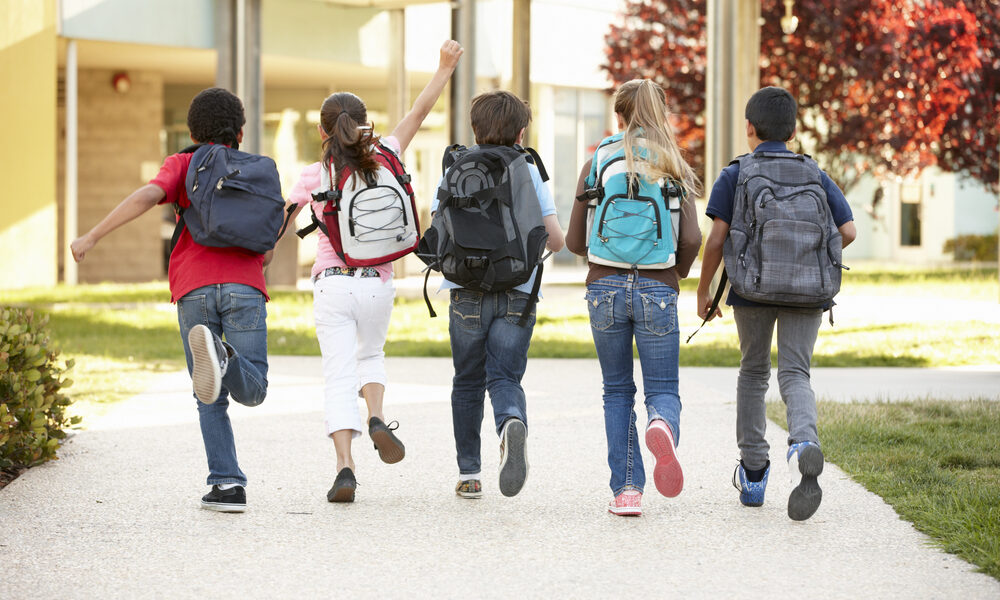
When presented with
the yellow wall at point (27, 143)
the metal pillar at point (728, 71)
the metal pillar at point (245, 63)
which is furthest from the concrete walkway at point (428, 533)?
the yellow wall at point (27, 143)

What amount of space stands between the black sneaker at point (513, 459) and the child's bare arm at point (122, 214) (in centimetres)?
163

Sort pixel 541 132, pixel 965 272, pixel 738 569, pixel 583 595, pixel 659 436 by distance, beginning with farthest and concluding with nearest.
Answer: pixel 541 132, pixel 965 272, pixel 659 436, pixel 738 569, pixel 583 595

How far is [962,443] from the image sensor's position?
6.77 meters

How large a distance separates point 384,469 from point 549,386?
10.3 feet

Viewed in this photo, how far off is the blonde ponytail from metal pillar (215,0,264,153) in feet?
45.4

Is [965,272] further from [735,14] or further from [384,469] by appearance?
[384,469]

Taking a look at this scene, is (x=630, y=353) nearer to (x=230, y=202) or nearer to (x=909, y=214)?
(x=230, y=202)

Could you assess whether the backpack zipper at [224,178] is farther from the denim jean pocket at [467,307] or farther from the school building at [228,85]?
the school building at [228,85]

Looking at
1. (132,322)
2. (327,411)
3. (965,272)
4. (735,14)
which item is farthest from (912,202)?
(327,411)

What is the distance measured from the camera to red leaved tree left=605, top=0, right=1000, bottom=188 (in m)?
21.8

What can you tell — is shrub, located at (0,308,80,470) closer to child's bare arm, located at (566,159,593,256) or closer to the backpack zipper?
the backpack zipper

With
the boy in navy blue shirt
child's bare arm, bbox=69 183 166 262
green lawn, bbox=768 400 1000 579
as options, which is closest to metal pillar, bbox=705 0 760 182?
green lawn, bbox=768 400 1000 579

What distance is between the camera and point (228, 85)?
747 inches

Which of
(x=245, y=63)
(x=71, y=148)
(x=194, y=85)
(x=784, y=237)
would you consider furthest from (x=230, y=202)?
(x=194, y=85)
